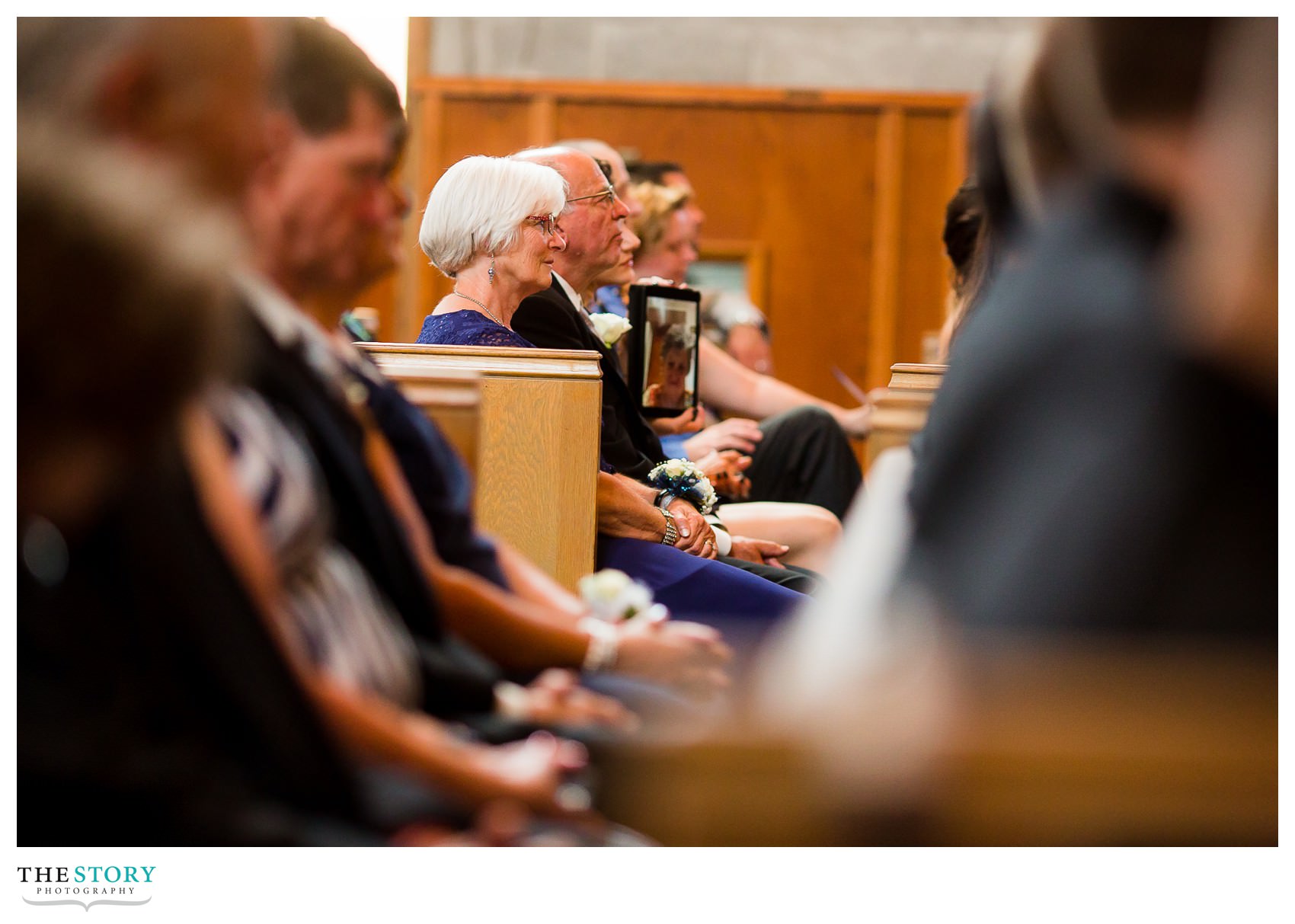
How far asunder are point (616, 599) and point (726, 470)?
1.78 m

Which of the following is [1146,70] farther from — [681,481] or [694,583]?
[681,481]

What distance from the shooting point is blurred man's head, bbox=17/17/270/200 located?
36.6 inches

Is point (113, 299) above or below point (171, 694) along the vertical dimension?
above

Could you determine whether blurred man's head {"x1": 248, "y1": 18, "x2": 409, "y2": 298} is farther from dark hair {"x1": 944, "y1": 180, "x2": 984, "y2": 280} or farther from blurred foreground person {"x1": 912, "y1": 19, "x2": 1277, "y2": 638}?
dark hair {"x1": 944, "y1": 180, "x2": 984, "y2": 280}

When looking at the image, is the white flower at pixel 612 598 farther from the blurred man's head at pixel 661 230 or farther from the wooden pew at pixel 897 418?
the blurred man's head at pixel 661 230

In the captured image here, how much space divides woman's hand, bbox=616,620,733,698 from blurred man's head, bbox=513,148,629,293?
1.54 meters

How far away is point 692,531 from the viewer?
7.61ft

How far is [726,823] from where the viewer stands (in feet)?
3.33

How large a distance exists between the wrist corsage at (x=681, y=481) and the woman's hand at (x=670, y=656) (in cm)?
114

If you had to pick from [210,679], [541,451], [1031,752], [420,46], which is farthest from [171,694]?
[420,46]

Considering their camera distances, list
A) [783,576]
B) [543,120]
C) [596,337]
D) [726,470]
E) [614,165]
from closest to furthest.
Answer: [783,576]
[596,337]
[726,470]
[614,165]
[543,120]

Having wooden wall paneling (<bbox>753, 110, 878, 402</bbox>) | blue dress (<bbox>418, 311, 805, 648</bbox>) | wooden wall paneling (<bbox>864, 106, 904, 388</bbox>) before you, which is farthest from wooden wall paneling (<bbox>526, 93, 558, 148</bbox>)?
blue dress (<bbox>418, 311, 805, 648</bbox>)
